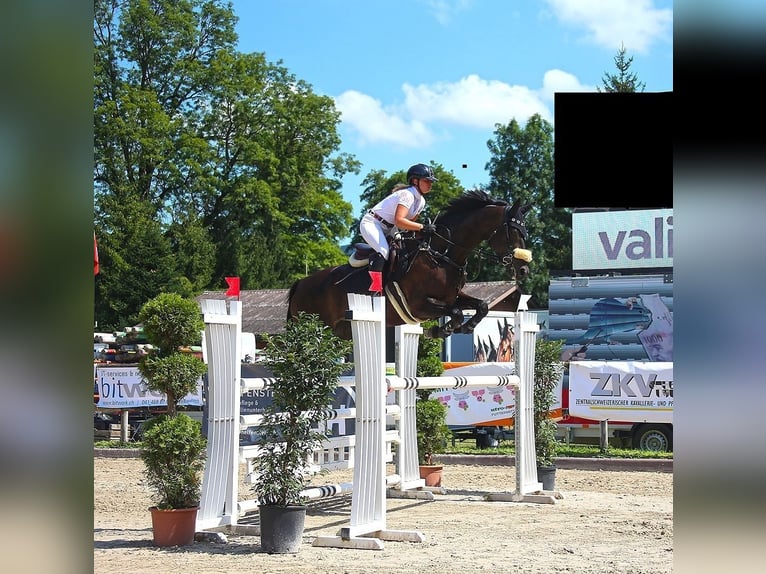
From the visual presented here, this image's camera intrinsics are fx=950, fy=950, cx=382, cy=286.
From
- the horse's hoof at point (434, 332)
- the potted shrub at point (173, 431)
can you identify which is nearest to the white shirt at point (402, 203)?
the horse's hoof at point (434, 332)

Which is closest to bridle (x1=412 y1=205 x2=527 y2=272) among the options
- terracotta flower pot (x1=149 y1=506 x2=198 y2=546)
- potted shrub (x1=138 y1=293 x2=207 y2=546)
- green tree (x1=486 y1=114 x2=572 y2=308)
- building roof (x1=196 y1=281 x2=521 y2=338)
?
potted shrub (x1=138 y1=293 x2=207 y2=546)

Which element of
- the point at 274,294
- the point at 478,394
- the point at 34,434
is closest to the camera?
the point at 34,434

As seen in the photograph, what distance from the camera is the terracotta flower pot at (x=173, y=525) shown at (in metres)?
5.79

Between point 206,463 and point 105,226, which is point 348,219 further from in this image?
point 206,463

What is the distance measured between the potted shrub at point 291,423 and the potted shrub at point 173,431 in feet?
1.38

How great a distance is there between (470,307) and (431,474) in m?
2.36

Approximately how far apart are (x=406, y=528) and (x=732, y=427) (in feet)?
19.4

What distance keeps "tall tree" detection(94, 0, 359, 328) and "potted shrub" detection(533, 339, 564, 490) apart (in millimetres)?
20946

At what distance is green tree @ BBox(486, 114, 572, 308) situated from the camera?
1646 inches

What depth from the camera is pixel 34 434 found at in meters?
1.12

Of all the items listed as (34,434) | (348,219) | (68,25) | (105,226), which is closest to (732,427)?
(34,434)

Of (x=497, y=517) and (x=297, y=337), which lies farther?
(x=497, y=517)

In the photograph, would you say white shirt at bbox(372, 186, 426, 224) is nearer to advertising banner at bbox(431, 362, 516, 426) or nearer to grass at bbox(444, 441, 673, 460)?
grass at bbox(444, 441, 673, 460)

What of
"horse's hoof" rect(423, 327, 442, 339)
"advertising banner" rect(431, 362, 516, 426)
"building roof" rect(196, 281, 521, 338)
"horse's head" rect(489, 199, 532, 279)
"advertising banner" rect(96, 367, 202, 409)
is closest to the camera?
"horse's head" rect(489, 199, 532, 279)
